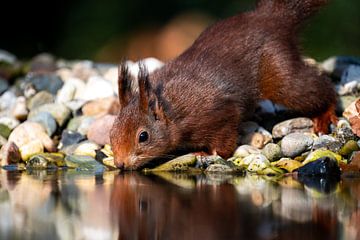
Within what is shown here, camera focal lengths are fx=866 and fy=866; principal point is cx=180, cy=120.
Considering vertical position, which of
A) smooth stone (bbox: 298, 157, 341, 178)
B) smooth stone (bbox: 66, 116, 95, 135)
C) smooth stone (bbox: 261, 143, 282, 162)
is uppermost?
smooth stone (bbox: 66, 116, 95, 135)

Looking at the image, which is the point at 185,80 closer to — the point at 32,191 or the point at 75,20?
the point at 32,191

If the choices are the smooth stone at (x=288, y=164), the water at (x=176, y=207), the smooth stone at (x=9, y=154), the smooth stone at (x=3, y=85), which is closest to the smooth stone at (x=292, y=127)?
the smooth stone at (x=288, y=164)

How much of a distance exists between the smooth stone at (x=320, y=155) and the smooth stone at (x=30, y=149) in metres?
1.53

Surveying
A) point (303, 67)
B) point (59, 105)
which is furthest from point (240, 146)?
point (59, 105)

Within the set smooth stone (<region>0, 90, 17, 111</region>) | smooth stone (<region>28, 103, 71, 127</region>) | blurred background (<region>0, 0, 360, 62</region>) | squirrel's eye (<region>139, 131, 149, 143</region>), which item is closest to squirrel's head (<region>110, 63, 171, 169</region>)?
squirrel's eye (<region>139, 131, 149, 143</region>)

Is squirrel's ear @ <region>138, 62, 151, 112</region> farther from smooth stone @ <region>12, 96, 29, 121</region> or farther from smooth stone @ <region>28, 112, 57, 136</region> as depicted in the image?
smooth stone @ <region>12, 96, 29, 121</region>

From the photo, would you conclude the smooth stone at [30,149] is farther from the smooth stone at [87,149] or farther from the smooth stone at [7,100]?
the smooth stone at [7,100]

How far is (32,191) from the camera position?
12.8 ft

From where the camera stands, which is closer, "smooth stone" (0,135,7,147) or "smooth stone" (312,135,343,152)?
"smooth stone" (312,135,343,152)

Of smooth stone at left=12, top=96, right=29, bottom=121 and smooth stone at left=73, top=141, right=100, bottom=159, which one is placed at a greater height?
smooth stone at left=12, top=96, right=29, bottom=121

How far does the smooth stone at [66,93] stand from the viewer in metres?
5.74

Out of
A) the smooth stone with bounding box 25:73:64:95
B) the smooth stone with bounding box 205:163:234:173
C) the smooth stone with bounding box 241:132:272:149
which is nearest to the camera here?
the smooth stone with bounding box 205:163:234:173

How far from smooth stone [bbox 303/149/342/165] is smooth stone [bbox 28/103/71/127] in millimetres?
1633

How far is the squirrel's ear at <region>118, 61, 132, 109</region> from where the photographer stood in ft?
15.3
